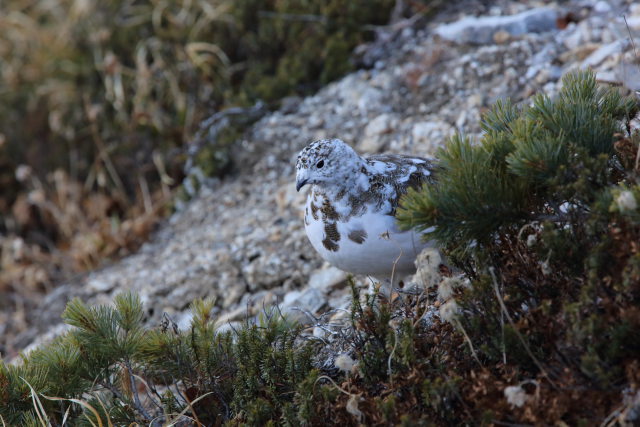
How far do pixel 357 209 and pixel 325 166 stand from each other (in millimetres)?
230

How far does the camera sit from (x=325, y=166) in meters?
2.89

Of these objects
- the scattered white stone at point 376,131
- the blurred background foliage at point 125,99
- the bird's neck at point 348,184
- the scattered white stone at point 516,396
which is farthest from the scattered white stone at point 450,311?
the blurred background foliage at point 125,99

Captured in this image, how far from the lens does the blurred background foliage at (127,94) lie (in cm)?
Result: 539

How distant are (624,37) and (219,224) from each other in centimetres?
276

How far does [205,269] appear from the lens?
4297mm

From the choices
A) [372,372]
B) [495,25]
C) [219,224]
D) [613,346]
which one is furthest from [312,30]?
[613,346]

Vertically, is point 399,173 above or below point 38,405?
above

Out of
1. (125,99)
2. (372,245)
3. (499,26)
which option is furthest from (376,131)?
(125,99)

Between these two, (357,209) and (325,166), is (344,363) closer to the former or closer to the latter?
(357,209)

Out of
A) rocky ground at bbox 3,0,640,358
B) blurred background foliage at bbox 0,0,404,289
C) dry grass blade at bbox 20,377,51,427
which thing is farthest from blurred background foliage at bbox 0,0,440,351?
dry grass blade at bbox 20,377,51,427

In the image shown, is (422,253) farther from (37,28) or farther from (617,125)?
(37,28)

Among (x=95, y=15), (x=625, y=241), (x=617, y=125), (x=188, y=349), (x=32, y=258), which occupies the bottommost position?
(x=32, y=258)

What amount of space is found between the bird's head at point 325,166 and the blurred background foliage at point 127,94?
2332 mm

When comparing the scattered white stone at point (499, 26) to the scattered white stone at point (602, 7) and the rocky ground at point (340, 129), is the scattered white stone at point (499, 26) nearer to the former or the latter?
the rocky ground at point (340, 129)
